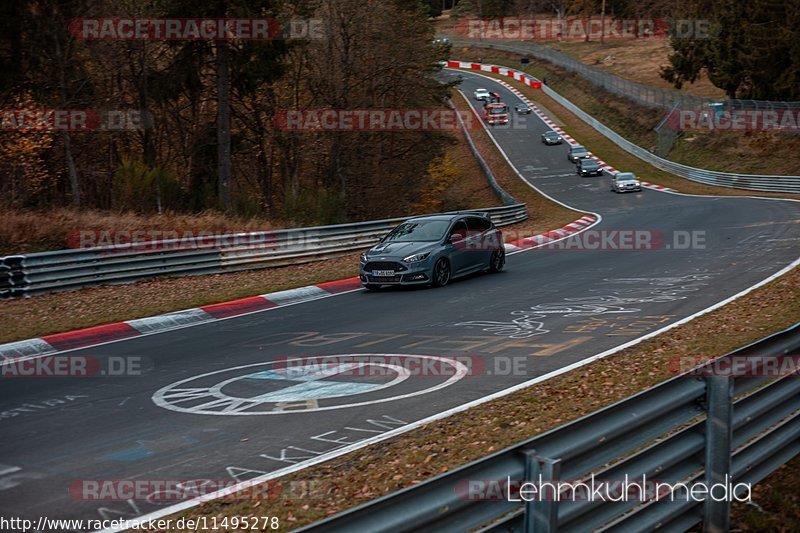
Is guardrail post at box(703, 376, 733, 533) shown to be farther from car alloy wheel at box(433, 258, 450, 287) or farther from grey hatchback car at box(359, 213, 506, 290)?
car alloy wheel at box(433, 258, 450, 287)

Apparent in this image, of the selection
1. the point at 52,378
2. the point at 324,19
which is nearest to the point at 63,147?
the point at 324,19

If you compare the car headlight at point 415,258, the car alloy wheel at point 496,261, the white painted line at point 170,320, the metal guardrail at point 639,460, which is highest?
the metal guardrail at point 639,460

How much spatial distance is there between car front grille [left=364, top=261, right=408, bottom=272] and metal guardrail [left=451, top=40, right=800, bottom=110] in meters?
43.8

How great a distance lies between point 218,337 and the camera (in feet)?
46.5

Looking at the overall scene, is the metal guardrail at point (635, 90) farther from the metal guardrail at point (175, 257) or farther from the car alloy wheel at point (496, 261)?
the metal guardrail at point (175, 257)

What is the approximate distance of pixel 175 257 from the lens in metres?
21.2

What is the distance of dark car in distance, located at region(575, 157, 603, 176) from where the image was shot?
6012cm

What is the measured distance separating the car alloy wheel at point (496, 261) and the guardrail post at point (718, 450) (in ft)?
52.9

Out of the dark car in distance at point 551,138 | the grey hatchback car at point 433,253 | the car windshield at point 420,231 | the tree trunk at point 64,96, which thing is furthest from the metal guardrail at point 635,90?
the tree trunk at point 64,96

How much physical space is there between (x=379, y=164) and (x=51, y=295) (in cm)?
2419

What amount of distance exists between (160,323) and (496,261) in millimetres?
9117

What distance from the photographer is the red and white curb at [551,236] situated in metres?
28.0

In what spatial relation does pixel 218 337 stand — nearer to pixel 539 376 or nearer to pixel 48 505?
pixel 539 376

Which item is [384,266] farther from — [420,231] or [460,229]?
[460,229]
